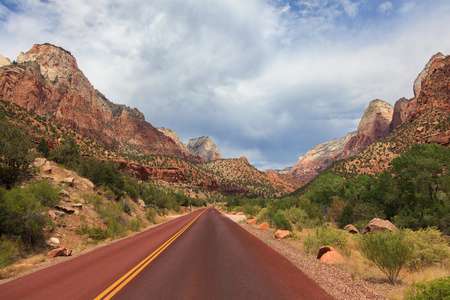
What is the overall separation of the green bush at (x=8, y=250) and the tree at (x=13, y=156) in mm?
5908

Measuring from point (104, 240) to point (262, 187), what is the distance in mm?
127979

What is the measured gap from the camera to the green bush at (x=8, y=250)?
25.7ft

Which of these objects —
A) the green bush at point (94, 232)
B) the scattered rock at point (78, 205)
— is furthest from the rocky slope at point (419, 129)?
the scattered rock at point (78, 205)

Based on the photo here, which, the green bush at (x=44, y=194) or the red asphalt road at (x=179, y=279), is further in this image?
the green bush at (x=44, y=194)

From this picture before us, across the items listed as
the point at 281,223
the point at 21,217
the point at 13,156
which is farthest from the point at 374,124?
the point at 21,217

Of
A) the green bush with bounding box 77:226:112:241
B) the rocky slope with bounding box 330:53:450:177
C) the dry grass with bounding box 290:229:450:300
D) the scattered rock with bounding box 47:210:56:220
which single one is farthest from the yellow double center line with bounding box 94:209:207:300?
the rocky slope with bounding box 330:53:450:177

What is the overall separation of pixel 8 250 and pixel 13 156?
7.62m

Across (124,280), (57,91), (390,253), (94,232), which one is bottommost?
(94,232)

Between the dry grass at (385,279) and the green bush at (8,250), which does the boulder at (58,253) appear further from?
the dry grass at (385,279)

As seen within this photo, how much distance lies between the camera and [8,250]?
830cm

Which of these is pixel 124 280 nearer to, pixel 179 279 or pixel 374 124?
pixel 179 279

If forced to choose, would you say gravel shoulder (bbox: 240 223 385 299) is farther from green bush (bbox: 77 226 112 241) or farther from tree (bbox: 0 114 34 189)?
tree (bbox: 0 114 34 189)

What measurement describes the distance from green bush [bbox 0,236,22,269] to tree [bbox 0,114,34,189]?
591cm

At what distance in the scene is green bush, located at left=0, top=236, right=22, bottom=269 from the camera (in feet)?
25.7
